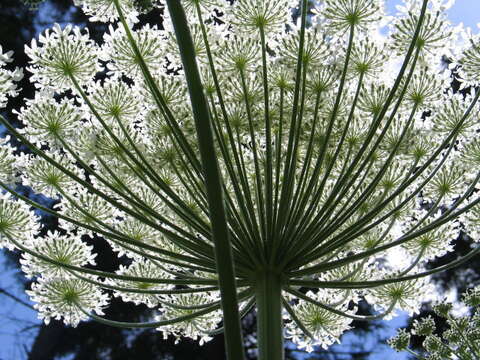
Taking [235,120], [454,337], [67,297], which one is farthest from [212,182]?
[454,337]

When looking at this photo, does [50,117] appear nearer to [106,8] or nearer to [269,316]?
[106,8]

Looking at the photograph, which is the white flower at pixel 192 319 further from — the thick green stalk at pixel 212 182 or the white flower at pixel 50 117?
the thick green stalk at pixel 212 182

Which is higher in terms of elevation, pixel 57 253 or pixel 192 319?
pixel 57 253

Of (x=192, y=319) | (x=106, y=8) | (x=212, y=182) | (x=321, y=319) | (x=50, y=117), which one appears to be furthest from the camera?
(x=192, y=319)

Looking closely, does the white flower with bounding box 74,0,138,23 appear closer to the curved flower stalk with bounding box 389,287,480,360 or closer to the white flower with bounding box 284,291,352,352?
the white flower with bounding box 284,291,352,352

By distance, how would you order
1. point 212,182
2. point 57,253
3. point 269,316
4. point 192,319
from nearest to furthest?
point 212,182 < point 269,316 < point 57,253 < point 192,319
